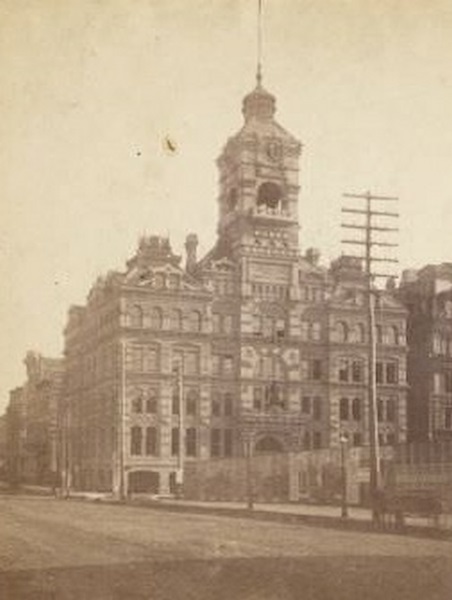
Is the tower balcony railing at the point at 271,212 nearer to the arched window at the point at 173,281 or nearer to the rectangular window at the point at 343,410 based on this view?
the arched window at the point at 173,281

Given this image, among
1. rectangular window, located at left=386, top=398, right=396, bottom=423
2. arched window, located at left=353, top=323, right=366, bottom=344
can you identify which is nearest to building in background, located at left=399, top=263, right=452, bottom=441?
rectangular window, located at left=386, top=398, right=396, bottom=423

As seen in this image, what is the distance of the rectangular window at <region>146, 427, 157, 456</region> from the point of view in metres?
Answer: 42.1

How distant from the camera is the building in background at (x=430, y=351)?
47.2m

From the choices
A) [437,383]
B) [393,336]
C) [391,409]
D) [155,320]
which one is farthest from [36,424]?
[437,383]

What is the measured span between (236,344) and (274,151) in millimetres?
8036

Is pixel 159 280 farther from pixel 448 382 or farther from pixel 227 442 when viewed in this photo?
pixel 448 382

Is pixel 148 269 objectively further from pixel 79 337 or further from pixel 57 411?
pixel 57 411

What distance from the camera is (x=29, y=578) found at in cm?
1112

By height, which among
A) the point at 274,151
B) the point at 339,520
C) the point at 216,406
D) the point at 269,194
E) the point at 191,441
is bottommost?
the point at 339,520

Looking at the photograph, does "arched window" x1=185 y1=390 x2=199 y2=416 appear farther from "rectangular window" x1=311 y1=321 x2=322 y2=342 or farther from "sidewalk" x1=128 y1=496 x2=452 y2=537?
"sidewalk" x1=128 y1=496 x2=452 y2=537

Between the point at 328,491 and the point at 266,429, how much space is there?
12862 mm

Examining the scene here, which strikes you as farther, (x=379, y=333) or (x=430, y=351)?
(x=430, y=351)

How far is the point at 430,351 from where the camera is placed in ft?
157

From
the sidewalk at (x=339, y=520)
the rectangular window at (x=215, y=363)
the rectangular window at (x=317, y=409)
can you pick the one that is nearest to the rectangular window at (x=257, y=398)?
the rectangular window at (x=215, y=363)
